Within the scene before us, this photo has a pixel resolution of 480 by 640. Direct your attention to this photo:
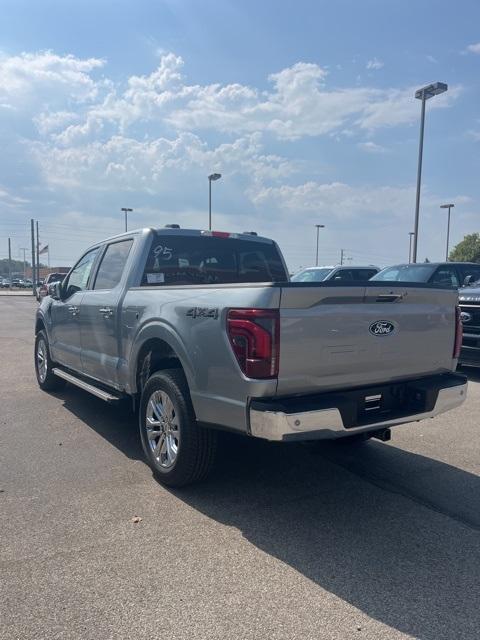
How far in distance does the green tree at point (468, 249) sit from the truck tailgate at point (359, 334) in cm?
6455

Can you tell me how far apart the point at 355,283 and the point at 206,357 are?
1.09 meters

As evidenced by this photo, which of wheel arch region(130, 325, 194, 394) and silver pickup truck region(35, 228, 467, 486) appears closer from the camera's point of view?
silver pickup truck region(35, 228, 467, 486)

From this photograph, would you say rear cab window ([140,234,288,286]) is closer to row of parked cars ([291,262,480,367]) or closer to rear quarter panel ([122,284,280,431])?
rear quarter panel ([122,284,280,431])

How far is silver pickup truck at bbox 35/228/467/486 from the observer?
3.25 meters

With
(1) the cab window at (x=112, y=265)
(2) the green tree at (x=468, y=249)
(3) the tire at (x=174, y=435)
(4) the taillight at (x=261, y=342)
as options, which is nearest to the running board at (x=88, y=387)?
(3) the tire at (x=174, y=435)

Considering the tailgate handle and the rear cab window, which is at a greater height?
the rear cab window

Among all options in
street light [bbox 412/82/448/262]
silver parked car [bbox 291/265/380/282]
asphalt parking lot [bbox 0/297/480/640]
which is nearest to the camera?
asphalt parking lot [bbox 0/297/480/640]

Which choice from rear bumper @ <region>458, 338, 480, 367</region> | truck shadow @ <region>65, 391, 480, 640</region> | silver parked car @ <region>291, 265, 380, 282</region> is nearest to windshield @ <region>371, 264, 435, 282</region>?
rear bumper @ <region>458, 338, 480, 367</region>

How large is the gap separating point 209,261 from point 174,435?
1.96m

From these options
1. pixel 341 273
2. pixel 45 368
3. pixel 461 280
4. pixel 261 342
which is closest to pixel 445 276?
pixel 461 280

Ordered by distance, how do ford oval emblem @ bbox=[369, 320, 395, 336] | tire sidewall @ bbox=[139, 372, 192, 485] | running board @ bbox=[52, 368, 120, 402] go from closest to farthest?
ford oval emblem @ bbox=[369, 320, 395, 336]
tire sidewall @ bbox=[139, 372, 192, 485]
running board @ bbox=[52, 368, 120, 402]

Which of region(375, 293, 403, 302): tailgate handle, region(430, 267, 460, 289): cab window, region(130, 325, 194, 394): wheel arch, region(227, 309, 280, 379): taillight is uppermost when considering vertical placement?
region(430, 267, 460, 289): cab window

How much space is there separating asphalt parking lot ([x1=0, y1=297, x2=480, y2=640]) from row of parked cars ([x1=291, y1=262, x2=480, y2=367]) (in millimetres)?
1682

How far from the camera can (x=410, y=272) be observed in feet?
35.1
